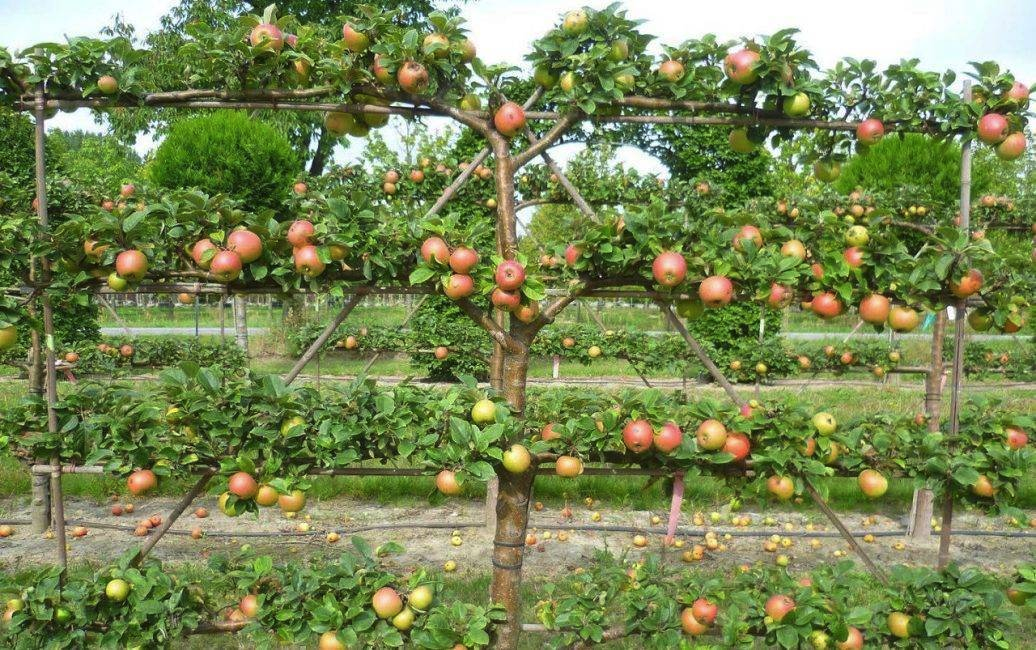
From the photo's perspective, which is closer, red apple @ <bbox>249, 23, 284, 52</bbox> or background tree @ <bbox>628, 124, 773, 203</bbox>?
red apple @ <bbox>249, 23, 284, 52</bbox>

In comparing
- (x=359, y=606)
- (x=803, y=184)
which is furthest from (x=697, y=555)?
(x=803, y=184)

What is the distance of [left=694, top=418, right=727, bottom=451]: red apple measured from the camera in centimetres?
216

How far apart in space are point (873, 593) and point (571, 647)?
1963 mm

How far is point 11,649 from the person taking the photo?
234cm

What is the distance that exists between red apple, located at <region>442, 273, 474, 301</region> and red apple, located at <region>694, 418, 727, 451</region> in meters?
0.84

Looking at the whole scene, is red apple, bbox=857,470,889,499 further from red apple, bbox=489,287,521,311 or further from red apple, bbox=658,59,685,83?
red apple, bbox=658,59,685,83

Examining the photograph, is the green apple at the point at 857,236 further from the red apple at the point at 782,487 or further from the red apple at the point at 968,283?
the red apple at the point at 782,487

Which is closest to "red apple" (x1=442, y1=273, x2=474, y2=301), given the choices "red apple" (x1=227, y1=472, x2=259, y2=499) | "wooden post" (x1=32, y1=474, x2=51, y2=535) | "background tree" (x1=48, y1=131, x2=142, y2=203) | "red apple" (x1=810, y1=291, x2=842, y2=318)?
"red apple" (x1=227, y1=472, x2=259, y2=499)

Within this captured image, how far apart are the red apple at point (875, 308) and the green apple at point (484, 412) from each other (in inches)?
48.0

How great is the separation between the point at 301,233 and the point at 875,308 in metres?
1.79

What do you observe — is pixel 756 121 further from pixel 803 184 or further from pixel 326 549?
pixel 803 184

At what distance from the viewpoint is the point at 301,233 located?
2.06 m

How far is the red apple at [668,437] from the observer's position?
2.12 m

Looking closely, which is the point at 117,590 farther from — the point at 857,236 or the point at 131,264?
the point at 857,236
